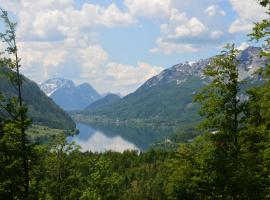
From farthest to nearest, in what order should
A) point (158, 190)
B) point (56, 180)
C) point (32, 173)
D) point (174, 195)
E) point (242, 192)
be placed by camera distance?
point (158, 190)
point (56, 180)
point (174, 195)
point (32, 173)
point (242, 192)

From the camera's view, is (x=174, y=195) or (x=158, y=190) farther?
(x=158, y=190)

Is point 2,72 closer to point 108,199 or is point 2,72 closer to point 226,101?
point 226,101

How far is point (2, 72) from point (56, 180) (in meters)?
17.0

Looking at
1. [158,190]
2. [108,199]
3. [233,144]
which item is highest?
[233,144]

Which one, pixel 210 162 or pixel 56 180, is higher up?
pixel 210 162

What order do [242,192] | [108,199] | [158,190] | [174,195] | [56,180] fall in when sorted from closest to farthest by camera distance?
[242,192], [174,195], [56,180], [108,199], [158,190]

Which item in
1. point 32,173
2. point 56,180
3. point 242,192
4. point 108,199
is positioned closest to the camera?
point 242,192

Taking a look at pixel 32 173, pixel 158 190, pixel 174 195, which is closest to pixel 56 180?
pixel 32 173

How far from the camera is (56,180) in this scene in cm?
4847

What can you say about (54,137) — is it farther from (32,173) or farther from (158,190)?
(158,190)

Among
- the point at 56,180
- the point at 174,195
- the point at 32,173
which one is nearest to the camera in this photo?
the point at 32,173

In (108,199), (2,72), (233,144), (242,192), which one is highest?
(2,72)

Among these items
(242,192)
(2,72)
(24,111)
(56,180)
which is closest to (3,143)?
(24,111)

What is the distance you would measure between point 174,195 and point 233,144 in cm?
1134
